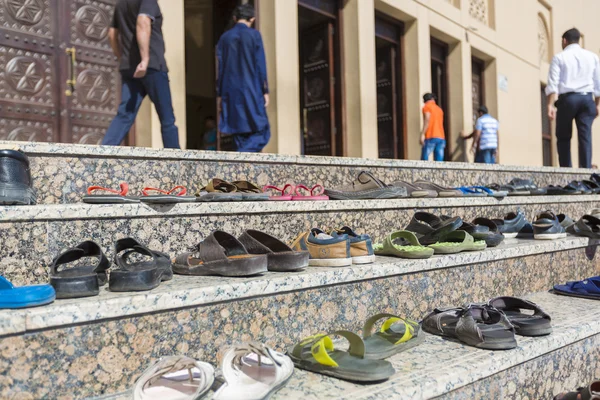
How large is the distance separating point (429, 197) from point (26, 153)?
243 cm

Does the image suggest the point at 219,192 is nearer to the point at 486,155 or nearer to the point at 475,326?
the point at 475,326

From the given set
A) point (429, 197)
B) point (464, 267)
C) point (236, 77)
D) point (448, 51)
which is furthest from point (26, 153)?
point (448, 51)

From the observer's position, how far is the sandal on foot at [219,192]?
2.34 metres

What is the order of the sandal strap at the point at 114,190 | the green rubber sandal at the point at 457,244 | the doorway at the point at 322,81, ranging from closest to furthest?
the sandal strap at the point at 114,190, the green rubber sandal at the point at 457,244, the doorway at the point at 322,81

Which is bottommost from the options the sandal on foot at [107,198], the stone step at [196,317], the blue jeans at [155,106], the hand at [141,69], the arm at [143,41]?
the stone step at [196,317]

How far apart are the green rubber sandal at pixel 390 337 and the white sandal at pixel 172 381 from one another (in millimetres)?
614

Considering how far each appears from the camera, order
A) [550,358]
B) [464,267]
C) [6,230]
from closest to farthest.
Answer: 1. [6,230]
2. [550,358]
3. [464,267]

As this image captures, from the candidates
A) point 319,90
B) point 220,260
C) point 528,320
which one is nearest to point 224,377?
point 220,260

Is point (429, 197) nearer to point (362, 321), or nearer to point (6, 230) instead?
point (362, 321)

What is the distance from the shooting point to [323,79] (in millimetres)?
8555

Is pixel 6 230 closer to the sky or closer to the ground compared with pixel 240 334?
closer to the sky

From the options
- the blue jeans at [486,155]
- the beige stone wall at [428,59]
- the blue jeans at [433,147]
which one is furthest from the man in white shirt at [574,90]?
the blue jeans at [486,155]

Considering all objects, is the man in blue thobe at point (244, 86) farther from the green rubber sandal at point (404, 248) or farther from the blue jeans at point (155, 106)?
the green rubber sandal at point (404, 248)

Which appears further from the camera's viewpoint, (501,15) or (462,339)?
(501,15)
